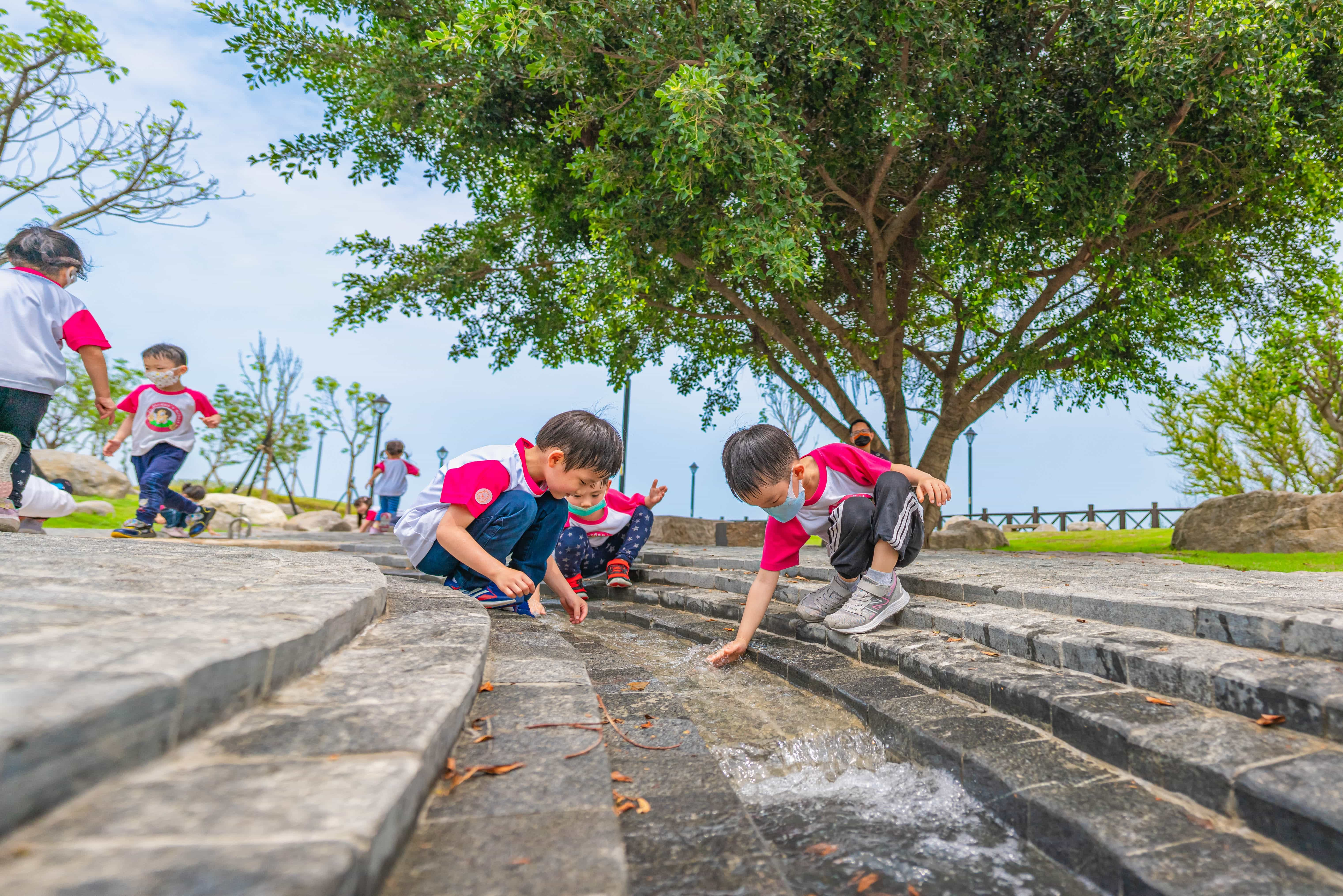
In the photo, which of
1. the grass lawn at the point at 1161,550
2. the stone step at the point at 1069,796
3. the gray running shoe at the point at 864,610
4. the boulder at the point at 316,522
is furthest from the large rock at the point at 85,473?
the grass lawn at the point at 1161,550

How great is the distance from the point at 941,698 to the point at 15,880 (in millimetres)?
2501

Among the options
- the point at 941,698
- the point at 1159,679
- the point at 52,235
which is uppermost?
the point at 52,235

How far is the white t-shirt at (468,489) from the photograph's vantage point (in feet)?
10.9

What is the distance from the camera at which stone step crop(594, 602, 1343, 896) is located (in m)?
1.43

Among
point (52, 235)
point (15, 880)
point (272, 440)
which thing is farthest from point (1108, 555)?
point (272, 440)

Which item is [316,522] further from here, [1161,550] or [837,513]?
[1161,550]

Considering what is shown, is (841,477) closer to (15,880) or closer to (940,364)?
(15,880)

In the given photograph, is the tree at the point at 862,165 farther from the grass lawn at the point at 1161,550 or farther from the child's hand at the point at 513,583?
the child's hand at the point at 513,583

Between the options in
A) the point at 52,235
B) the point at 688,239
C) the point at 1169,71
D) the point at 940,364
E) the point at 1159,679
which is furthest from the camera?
the point at 940,364

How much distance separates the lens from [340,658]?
188 cm

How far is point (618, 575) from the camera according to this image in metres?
5.94

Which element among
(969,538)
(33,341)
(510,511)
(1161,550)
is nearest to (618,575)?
(510,511)

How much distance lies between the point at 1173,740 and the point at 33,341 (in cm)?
620

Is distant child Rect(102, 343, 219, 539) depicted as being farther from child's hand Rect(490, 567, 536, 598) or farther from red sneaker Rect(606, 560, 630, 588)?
child's hand Rect(490, 567, 536, 598)
